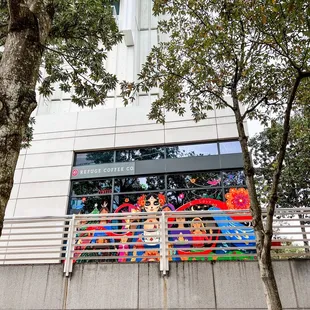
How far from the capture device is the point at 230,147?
35.0 feet

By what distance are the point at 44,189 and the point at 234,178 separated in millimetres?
6906

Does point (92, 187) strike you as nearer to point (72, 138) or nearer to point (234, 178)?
point (72, 138)

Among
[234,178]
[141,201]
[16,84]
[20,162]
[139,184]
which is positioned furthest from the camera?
[20,162]

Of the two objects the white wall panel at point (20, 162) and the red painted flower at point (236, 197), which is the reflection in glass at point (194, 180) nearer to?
the red painted flower at point (236, 197)

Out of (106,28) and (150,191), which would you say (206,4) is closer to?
(106,28)

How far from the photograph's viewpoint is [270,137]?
40.1ft

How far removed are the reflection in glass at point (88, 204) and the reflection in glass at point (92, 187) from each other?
22 centimetres

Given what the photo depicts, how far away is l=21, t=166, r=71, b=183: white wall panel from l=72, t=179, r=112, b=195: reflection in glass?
19.1 inches

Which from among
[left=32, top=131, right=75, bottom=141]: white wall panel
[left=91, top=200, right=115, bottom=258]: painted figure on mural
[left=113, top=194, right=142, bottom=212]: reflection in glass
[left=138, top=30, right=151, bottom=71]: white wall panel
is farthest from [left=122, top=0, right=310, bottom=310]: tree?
[left=138, top=30, right=151, bottom=71]: white wall panel

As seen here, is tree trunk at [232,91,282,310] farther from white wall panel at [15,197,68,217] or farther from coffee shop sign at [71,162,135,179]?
white wall panel at [15,197,68,217]

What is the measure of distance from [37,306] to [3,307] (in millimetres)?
597

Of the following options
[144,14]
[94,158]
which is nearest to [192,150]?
[94,158]

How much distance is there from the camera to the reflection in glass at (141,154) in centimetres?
1105

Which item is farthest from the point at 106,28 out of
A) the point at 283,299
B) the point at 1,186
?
the point at 283,299
